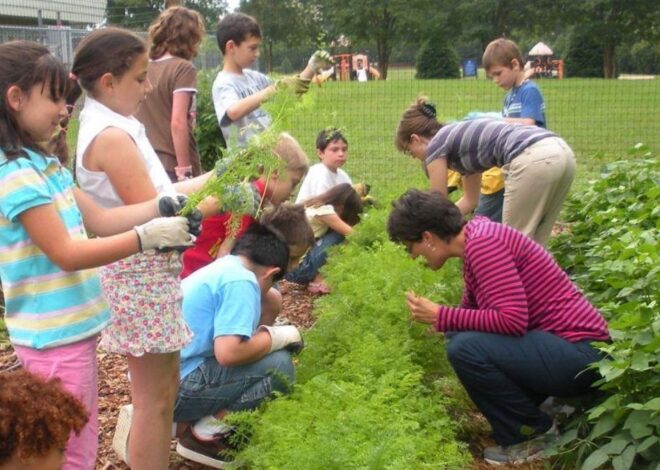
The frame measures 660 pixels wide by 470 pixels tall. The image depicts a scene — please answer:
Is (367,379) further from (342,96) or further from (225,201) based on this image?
(342,96)

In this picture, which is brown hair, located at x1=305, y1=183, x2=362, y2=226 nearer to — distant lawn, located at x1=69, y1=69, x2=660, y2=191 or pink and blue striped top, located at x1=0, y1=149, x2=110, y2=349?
distant lawn, located at x1=69, y1=69, x2=660, y2=191

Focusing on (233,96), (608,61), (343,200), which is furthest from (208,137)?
(608,61)

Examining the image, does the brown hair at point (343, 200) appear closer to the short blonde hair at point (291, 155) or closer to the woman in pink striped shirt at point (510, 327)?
the short blonde hair at point (291, 155)

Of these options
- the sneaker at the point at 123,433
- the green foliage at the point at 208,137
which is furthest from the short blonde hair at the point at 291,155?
the green foliage at the point at 208,137

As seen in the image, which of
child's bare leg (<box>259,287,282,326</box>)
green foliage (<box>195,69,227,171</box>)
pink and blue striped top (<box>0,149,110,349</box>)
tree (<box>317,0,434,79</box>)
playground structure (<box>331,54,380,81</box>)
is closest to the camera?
pink and blue striped top (<box>0,149,110,349</box>)

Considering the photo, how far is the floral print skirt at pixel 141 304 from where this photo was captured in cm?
293

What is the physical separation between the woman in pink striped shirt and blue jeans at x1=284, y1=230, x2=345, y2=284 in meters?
2.72

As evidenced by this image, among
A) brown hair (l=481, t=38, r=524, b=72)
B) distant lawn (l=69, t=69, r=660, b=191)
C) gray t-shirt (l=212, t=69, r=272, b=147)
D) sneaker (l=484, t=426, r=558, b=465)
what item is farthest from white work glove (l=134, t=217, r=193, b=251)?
distant lawn (l=69, t=69, r=660, b=191)

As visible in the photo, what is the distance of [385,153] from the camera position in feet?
44.7

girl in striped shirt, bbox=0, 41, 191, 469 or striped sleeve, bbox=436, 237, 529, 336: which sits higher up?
girl in striped shirt, bbox=0, 41, 191, 469

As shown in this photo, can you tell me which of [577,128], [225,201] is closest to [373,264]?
[225,201]

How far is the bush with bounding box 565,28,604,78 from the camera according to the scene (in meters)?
41.7

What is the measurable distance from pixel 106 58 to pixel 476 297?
67.5 inches

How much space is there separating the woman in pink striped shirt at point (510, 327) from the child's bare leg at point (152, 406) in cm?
109
